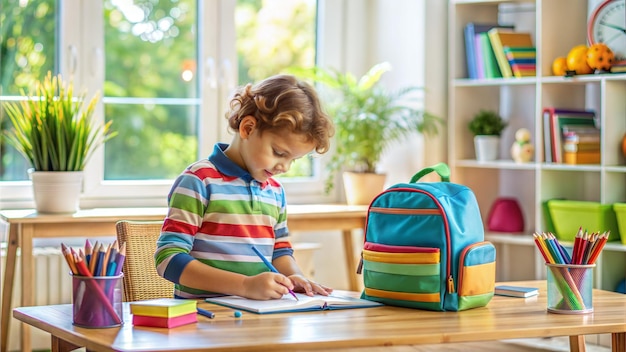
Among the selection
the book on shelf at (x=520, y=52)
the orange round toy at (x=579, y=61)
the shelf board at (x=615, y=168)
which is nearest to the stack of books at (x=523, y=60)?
the book on shelf at (x=520, y=52)

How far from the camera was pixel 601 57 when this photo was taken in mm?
3703

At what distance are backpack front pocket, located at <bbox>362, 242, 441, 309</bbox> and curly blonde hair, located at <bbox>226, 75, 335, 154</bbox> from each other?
287mm

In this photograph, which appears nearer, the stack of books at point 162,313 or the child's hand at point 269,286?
the stack of books at point 162,313

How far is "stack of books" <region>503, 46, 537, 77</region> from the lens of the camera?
401 centimetres

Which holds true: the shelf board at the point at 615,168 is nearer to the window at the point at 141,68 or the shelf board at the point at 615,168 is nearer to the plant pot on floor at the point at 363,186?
the plant pot on floor at the point at 363,186

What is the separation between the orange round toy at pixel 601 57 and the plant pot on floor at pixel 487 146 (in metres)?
0.61

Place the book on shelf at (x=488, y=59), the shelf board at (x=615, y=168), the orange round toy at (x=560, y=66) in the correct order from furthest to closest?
the book on shelf at (x=488, y=59) → the orange round toy at (x=560, y=66) → the shelf board at (x=615, y=168)

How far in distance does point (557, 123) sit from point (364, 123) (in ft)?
2.78

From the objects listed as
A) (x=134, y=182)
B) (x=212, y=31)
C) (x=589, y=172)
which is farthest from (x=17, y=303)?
(x=589, y=172)

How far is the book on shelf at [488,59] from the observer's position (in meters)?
4.11

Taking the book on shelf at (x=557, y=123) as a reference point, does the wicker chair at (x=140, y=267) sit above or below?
below

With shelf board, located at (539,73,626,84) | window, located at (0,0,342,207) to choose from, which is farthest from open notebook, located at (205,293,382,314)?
window, located at (0,0,342,207)

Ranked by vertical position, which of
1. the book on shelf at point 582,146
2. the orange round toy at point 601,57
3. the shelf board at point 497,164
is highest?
the orange round toy at point 601,57

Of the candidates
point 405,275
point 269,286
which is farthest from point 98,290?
point 405,275
